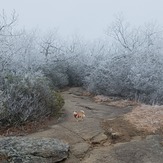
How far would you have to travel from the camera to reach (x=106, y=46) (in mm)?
17750

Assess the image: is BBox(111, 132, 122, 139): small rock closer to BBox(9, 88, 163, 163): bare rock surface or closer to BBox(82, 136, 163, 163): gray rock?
BBox(9, 88, 163, 163): bare rock surface

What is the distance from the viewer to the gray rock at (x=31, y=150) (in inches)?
201

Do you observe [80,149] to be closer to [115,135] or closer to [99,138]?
[99,138]

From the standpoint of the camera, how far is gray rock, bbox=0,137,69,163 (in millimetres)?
5102

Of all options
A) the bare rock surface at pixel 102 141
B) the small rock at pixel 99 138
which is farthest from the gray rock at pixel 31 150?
the small rock at pixel 99 138

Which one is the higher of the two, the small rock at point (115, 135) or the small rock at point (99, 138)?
the small rock at point (115, 135)

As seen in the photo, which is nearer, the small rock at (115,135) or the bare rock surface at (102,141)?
the bare rock surface at (102,141)

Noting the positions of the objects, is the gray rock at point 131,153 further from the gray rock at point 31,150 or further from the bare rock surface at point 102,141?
the gray rock at point 31,150

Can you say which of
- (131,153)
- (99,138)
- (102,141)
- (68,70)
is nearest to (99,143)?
(102,141)

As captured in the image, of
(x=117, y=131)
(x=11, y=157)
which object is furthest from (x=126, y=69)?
(x=11, y=157)

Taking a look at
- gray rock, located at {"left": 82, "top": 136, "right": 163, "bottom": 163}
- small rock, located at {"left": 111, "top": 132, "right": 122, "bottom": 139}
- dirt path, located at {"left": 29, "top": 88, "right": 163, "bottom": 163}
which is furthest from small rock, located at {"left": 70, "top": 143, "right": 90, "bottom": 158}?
small rock, located at {"left": 111, "top": 132, "right": 122, "bottom": 139}

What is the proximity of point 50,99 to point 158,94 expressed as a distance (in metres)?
5.03

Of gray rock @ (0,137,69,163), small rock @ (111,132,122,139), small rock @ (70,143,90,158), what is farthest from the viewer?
small rock @ (111,132,122,139)

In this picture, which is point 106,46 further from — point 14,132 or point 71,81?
point 14,132
